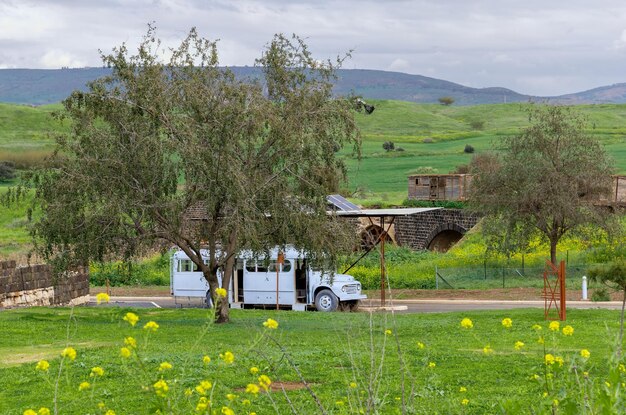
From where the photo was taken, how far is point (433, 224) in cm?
6081

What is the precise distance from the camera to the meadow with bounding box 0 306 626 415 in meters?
7.70

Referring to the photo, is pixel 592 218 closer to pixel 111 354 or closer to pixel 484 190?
pixel 484 190

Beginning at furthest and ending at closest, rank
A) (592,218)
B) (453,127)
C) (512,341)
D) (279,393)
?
1. (453,127)
2. (592,218)
3. (512,341)
4. (279,393)

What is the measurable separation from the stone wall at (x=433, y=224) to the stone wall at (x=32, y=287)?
26.4m

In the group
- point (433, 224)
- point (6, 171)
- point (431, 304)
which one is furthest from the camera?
point (6, 171)

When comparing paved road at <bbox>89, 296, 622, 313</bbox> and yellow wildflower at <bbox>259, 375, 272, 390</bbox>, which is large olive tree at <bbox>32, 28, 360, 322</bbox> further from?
yellow wildflower at <bbox>259, 375, 272, 390</bbox>

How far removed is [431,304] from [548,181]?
25.9ft

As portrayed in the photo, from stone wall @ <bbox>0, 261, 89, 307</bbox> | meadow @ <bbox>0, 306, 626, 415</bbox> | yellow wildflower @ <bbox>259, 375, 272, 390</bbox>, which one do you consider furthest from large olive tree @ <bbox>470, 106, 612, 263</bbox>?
yellow wildflower @ <bbox>259, 375, 272, 390</bbox>

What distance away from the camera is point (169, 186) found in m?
24.8

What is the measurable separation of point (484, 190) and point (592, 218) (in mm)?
4736

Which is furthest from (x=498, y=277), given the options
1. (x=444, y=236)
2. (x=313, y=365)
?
(x=313, y=365)

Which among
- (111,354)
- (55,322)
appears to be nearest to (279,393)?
(111,354)

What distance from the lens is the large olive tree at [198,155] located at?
24219 millimetres

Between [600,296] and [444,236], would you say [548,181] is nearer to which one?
[600,296]
